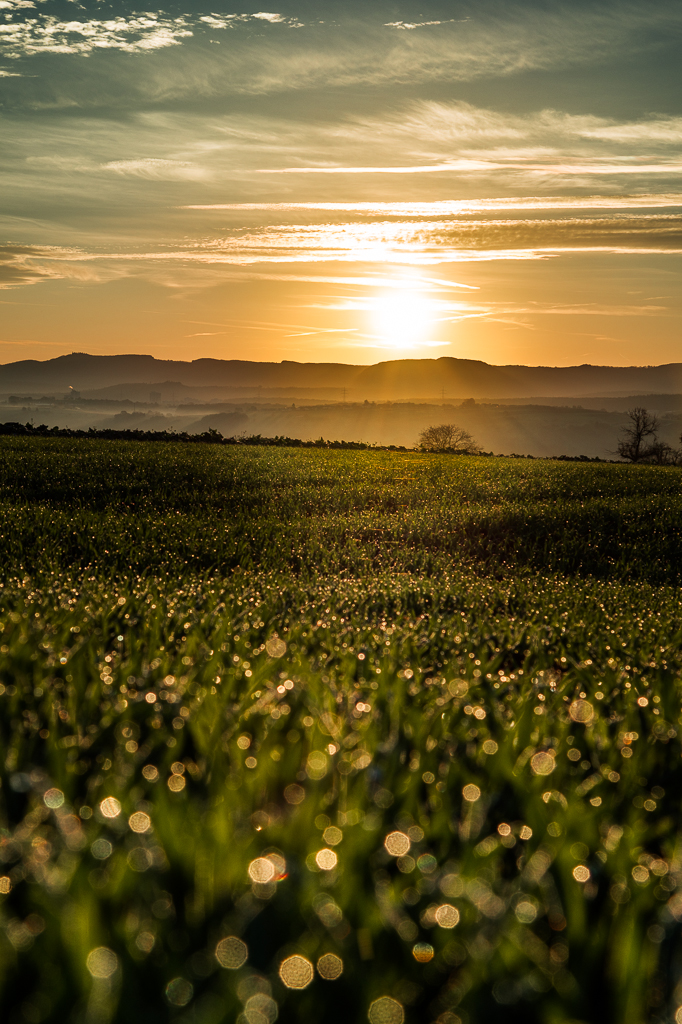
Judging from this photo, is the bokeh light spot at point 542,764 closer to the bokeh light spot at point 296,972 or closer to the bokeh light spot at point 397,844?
the bokeh light spot at point 397,844

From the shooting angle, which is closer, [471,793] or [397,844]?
[397,844]

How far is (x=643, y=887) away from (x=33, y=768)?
1716 millimetres

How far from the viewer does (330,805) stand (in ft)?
6.04

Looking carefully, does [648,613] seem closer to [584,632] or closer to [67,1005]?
[584,632]

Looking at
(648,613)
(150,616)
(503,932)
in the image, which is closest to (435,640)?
(150,616)

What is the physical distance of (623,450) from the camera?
73625 mm

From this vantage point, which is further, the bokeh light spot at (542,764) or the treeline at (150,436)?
the treeline at (150,436)

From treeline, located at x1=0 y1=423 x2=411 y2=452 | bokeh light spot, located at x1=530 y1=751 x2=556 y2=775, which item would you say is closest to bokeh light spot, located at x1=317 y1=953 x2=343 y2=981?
bokeh light spot, located at x1=530 y1=751 x2=556 y2=775

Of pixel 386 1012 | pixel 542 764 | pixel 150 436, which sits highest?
pixel 150 436

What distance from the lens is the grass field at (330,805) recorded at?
1164mm

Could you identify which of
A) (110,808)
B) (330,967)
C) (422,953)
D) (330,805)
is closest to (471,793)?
(330,805)

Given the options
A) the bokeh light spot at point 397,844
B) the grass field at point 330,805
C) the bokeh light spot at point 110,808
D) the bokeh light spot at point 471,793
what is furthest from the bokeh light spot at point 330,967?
the bokeh light spot at point 471,793

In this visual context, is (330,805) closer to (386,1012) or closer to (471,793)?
(471,793)

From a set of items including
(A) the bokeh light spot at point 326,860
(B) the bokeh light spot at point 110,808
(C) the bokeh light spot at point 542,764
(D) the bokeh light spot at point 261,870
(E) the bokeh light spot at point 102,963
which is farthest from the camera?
(C) the bokeh light spot at point 542,764
